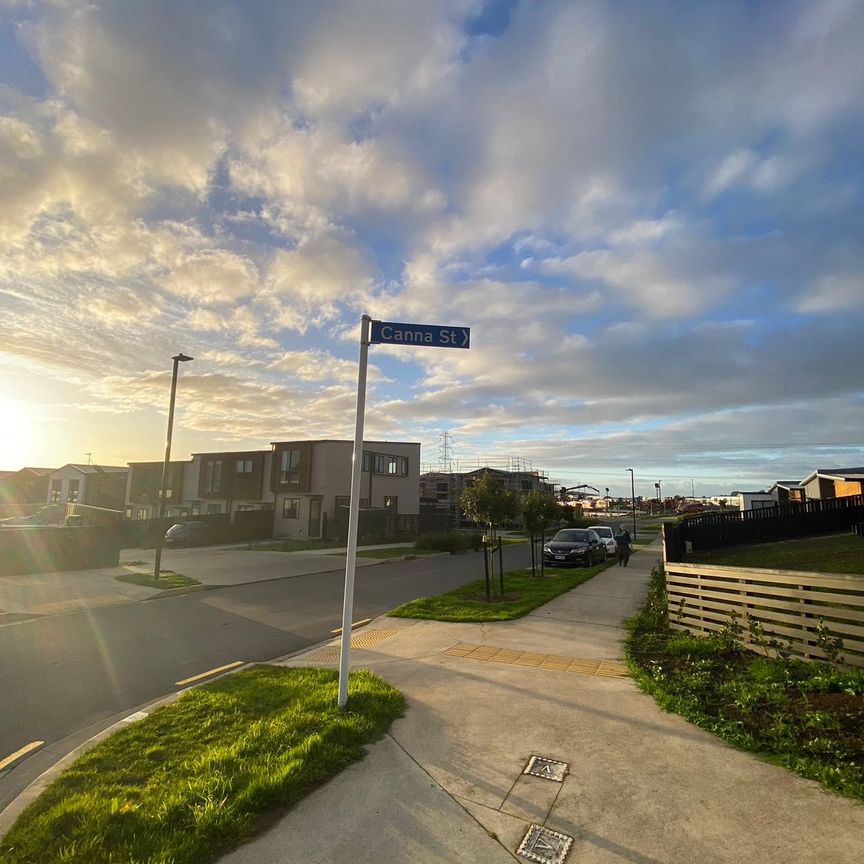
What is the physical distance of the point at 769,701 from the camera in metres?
5.43

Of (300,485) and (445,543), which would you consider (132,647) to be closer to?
(445,543)

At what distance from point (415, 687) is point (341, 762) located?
7.03ft

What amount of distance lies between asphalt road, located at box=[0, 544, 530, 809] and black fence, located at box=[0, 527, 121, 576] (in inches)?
331

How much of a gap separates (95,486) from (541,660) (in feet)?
204

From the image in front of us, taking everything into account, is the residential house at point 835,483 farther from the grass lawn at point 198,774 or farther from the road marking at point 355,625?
the grass lawn at point 198,774

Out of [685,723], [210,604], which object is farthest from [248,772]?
[210,604]

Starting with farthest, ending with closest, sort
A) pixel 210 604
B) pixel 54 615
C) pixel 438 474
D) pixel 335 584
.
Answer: pixel 438 474, pixel 335 584, pixel 210 604, pixel 54 615

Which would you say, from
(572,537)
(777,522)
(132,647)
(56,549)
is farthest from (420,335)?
(777,522)

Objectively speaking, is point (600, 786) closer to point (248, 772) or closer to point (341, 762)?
point (341, 762)

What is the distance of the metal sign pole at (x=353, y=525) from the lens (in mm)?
5438

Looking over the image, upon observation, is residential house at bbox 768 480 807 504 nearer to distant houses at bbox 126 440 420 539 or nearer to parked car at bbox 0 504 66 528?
distant houses at bbox 126 440 420 539

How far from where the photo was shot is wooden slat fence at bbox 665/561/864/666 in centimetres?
605

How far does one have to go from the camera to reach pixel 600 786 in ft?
13.1

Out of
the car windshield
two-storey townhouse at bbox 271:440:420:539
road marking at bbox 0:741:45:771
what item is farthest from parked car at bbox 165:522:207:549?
road marking at bbox 0:741:45:771
